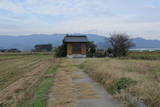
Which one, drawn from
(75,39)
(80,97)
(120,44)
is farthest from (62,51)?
(80,97)

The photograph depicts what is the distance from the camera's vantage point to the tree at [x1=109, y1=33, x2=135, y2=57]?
31266 millimetres

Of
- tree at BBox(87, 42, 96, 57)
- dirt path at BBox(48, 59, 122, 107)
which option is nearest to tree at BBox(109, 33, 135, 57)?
tree at BBox(87, 42, 96, 57)

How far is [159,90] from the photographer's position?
542cm

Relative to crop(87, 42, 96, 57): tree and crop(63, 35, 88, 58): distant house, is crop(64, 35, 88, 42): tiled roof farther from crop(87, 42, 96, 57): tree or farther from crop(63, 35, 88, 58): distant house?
crop(87, 42, 96, 57): tree

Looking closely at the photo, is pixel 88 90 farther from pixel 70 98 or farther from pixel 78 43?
pixel 78 43

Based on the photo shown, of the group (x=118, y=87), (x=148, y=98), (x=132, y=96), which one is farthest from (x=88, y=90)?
(x=148, y=98)

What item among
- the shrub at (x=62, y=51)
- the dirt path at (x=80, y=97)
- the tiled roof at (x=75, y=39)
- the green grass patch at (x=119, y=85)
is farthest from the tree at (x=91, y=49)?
the green grass patch at (x=119, y=85)

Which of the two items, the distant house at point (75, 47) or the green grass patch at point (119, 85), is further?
the distant house at point (75, 47)

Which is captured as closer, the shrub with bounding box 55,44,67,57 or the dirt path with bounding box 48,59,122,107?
the dirt path with bounding box 48,59,122,107

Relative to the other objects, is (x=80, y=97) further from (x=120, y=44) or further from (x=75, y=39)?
(x=120, y=44)

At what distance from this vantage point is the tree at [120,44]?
31.3 meters

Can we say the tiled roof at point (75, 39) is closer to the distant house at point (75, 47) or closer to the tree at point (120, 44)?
the distant house at point (75, 47)

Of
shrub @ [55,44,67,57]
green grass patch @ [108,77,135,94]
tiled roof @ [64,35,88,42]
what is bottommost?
green grass patch @ [108,77,135,94]

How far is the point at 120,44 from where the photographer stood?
31.2 metres
